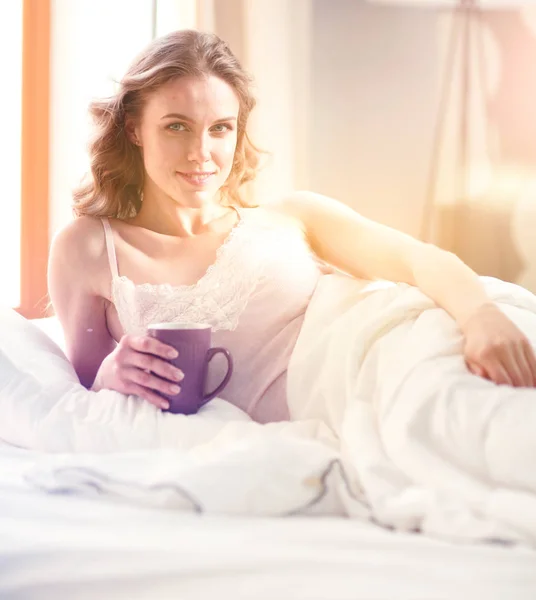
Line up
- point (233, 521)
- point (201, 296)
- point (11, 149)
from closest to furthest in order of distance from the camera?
point (233, 521)
point (201, 296)
point (11, 149)

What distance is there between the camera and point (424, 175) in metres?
2.44

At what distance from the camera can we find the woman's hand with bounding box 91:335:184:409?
0.97m

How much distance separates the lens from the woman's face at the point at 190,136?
1311mm

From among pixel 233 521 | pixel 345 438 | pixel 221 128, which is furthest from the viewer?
pixel 221 128

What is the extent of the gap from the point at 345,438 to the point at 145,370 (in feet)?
1.04

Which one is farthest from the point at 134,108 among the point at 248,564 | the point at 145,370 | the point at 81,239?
the point at 248,564

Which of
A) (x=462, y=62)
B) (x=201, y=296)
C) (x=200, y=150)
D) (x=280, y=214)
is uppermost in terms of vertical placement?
(x=462, y=62)

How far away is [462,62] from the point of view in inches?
93.9

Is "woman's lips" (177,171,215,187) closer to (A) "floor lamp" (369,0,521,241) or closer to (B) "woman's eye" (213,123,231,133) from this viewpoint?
(B) "woman's eye" (213,123,231,133)

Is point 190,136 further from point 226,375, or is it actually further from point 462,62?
point 462,62

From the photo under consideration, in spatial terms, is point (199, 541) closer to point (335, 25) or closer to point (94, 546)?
point (94, 546)

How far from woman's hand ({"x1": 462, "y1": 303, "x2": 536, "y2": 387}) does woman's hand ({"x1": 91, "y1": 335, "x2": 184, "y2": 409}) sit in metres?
0.36

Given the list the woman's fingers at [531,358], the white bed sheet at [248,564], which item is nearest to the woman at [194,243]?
the woman's fingers at [531,358]

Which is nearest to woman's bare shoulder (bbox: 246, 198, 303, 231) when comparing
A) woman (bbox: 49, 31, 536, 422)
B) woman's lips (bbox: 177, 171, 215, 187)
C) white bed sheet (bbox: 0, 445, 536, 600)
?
woman (bbox: 49, 31, 536, 422)
